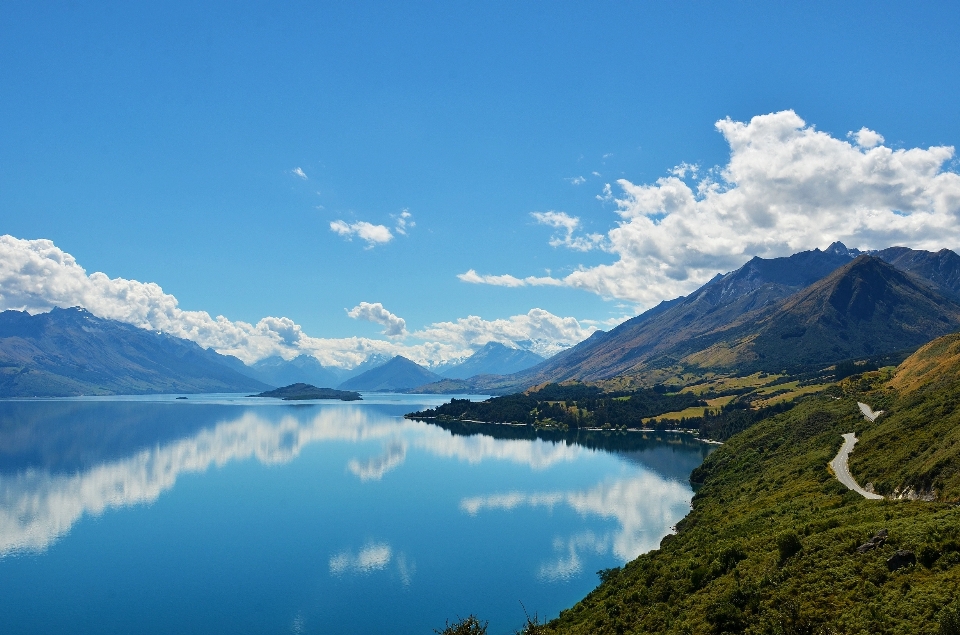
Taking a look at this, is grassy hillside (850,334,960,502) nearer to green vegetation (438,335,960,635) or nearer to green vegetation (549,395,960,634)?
green vegetation (438,335,960,635)

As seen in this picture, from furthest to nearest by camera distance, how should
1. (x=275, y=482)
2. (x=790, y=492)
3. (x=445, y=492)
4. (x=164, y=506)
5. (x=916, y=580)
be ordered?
(x=275, y=482) < (x=445, y=492) < (x=164, y=506) < (x=790, y=492) < (x=916, y=580)

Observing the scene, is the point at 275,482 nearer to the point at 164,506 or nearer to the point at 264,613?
the point at 164,506

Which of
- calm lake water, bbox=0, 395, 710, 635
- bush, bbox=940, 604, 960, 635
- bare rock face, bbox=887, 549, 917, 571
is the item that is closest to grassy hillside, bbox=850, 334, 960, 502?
bare rock face, bbox=887, 549, 917, 571

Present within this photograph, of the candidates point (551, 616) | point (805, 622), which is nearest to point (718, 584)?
point (805, 622)

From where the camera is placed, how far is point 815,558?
131 ft

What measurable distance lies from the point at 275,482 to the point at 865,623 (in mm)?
156114

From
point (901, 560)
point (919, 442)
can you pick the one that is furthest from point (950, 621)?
point (919, 442)

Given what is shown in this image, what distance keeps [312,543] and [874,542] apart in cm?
8744

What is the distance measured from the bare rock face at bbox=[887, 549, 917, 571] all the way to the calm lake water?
1723 inches

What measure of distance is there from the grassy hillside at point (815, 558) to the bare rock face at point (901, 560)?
31 centimetres

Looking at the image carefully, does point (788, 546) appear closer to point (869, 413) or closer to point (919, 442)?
point (919, 442)

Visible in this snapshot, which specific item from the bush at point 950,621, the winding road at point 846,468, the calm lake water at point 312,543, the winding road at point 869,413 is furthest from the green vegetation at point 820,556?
the calm lake water at point 312,543

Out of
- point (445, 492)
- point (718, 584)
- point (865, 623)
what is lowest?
point (445, 492)

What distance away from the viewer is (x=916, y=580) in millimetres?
32406
